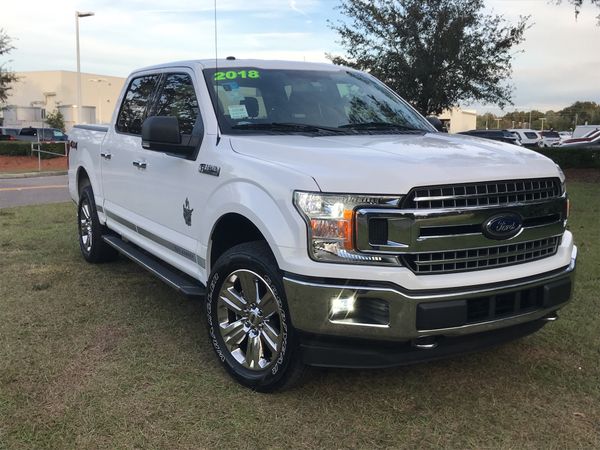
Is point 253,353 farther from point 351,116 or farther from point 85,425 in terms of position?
point 351,116

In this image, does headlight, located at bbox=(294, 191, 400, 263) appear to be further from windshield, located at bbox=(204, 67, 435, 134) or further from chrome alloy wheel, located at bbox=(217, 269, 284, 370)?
windshield, located at bbox=(204, 67, 435, 134)

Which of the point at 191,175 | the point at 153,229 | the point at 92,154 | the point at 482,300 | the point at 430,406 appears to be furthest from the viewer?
the point at 92,154

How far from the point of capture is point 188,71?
4.39 m

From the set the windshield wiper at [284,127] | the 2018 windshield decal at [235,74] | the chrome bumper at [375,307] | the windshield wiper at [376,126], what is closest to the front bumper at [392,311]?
the chrome bumper at [375,307]

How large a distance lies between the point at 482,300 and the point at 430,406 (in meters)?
0.71

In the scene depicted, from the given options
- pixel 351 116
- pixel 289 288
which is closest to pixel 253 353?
pixel 289 288

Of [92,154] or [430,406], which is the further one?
[92,154]

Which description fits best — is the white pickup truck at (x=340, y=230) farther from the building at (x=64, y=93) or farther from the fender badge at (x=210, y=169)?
the building at (x=64, y=93)

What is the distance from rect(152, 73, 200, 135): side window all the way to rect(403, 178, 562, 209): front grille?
74.9 inches

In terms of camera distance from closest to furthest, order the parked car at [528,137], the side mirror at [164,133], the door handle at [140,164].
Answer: the side mirror at [164,133], the door handle at [140,164], the parked car at [528,137]

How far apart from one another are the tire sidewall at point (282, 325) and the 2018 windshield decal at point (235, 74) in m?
1.42

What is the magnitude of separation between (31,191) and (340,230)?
46.4 feet

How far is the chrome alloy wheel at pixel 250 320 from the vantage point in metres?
3.25

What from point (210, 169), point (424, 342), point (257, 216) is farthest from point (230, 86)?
point (424, 342)
